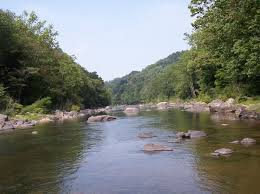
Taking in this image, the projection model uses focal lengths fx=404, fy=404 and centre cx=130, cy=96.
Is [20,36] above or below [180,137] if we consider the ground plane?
above

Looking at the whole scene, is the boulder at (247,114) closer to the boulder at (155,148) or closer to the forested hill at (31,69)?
the boulder at (155,148)

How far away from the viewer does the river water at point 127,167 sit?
1509 cm

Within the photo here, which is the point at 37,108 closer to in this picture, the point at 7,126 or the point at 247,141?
the point at 7,126

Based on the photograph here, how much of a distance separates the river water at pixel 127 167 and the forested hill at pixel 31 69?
96.0 feet

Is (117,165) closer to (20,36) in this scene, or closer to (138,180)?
(138,180)

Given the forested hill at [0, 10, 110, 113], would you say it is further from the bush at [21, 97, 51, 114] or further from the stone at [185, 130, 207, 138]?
the stone at [185, 130, 207, 138]

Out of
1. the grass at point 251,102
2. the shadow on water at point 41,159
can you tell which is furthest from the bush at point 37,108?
the grass at point 251,102

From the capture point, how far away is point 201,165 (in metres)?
18.2

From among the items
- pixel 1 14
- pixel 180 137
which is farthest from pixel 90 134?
pixel 1 14

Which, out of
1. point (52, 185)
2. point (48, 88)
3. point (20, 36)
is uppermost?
point (20, 36)

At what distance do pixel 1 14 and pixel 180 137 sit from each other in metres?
39.5

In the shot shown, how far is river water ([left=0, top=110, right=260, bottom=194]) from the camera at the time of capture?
15.1 metres

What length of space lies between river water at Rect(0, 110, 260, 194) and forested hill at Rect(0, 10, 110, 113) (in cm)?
2926

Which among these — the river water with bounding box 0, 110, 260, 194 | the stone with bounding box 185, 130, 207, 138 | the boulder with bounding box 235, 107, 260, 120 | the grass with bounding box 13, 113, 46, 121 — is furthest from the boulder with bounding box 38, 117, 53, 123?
the stone with bounding box 185, 130, 207, 138
